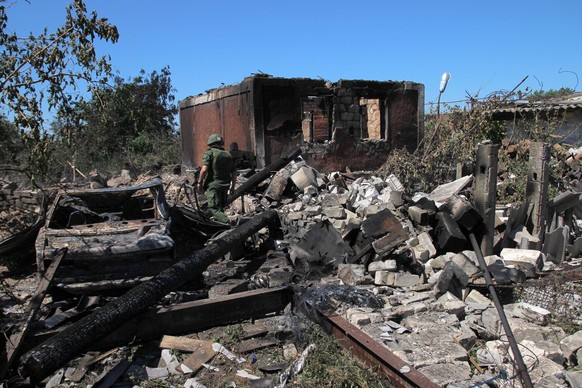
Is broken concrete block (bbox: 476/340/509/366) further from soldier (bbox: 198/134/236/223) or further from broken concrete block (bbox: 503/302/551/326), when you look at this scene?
soldier (bbox: 198/134/236/223)

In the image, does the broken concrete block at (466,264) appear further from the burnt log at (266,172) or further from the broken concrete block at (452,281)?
the burnt log at (266,172)

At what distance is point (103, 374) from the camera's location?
417 cm

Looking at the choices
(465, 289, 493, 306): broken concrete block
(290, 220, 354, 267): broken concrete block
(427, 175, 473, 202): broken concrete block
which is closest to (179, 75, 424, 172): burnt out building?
(427, 175, 473, 202): broken concrete block

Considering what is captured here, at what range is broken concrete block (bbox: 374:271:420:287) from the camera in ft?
20.2

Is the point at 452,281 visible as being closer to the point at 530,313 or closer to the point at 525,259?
the point at 530,313

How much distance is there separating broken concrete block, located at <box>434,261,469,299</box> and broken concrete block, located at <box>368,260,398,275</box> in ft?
2.38

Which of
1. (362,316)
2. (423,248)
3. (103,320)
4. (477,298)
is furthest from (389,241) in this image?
(103,320)

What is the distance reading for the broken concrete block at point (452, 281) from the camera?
5.64 m

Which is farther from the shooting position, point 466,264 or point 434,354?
point 466,264

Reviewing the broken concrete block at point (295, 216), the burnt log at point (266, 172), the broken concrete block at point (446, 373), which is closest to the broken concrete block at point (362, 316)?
the broken concrete block at point (446, 373)

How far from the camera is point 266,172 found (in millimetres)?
11953

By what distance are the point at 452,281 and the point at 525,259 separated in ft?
5.09

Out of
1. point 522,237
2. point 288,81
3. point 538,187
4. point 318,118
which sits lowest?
point 522,237

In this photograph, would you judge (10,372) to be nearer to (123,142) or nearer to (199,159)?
(199,159)
